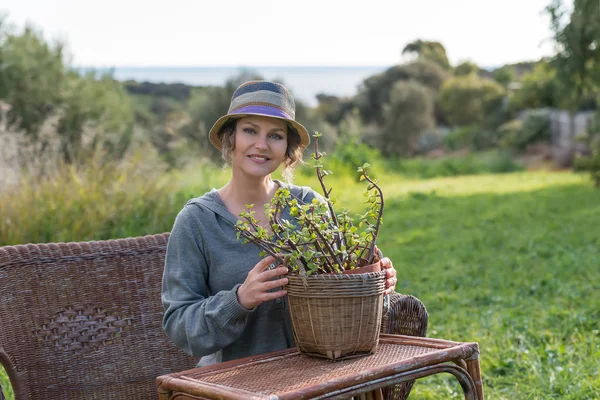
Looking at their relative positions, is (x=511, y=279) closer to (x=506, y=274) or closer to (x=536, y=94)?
(x=506, y=274)

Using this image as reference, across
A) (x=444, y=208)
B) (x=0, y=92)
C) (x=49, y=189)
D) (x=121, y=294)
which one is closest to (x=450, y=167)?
(x=444, y=208)

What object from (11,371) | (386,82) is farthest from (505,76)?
(11,371)

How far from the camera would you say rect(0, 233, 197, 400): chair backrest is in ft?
8.87

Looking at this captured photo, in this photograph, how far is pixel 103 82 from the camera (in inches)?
784

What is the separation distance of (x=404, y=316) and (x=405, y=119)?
2616 centimetres

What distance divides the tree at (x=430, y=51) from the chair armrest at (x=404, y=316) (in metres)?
36.0

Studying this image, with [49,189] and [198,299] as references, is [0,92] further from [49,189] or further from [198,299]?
[198,299]

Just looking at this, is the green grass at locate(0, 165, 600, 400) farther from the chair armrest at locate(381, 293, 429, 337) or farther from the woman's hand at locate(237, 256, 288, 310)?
the woman's hand at locate(237, 256, 288, 310)

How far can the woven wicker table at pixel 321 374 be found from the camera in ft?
6.10

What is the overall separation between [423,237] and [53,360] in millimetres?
7242

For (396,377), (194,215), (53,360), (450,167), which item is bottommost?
(450,167)

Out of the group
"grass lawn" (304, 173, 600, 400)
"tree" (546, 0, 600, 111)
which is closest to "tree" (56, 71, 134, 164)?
"grass lawn" (304, 173, 600, 400)

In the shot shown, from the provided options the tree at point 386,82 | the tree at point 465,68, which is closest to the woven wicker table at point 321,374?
the tree at point 386,82

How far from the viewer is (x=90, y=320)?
2875 mm
